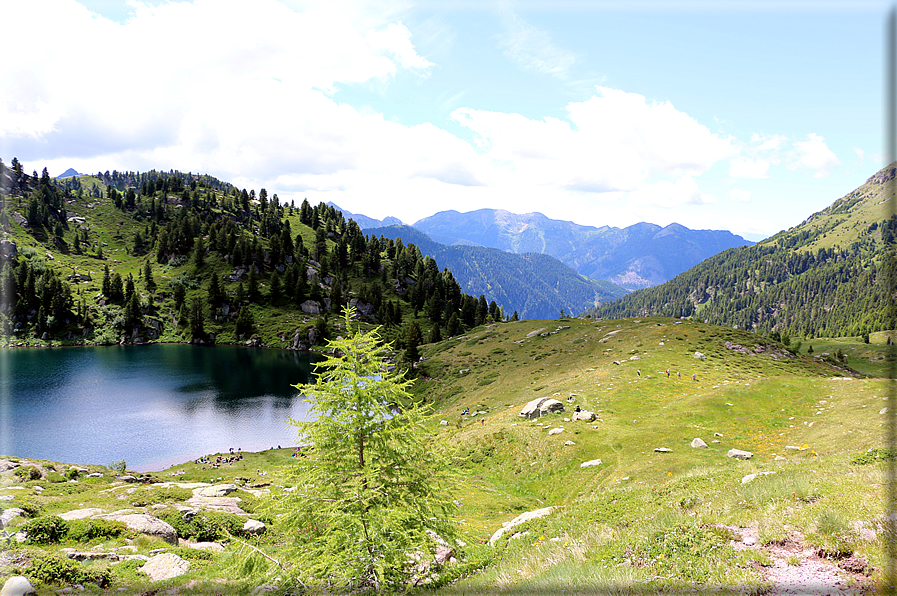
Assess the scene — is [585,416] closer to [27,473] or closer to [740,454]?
[740,454]

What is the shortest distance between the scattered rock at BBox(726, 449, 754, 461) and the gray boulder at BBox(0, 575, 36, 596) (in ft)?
104

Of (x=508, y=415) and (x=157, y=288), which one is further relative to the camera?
(x=157, y=288)

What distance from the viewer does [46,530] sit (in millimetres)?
14547

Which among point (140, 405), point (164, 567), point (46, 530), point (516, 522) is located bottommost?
point (140, 405)

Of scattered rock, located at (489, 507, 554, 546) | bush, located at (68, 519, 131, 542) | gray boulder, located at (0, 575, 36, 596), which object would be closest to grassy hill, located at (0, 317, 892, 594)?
bush, located at (68, 519, 131, 542)

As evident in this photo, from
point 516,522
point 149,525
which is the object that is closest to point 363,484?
point 516,522

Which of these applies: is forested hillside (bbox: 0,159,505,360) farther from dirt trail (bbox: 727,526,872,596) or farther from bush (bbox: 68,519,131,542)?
dirt trail (bbox: 727,526,872,596)

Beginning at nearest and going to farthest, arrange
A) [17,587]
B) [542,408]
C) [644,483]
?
[17,587] → [644,483] → [542,408]

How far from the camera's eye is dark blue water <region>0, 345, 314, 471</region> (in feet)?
182

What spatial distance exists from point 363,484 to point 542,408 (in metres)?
31.0

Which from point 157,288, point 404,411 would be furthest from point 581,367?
point 157,288

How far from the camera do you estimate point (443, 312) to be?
17012cm

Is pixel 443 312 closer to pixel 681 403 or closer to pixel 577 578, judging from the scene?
pixel 681 403

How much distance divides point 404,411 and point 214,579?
8.91 metres
